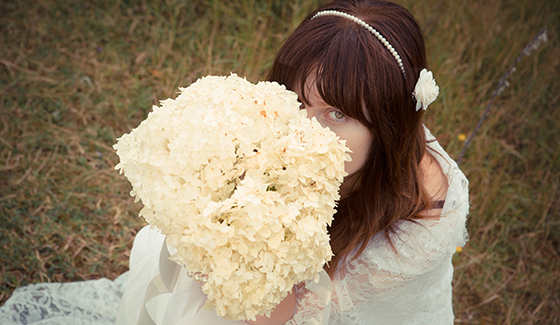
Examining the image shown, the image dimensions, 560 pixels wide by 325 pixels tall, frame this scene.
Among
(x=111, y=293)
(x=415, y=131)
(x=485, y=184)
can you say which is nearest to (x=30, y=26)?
(x=111, y=293)

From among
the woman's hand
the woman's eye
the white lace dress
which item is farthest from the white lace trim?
the woman's eye

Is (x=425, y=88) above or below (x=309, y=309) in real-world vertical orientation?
above

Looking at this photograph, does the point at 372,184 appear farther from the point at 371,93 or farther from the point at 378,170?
the point at 371,93

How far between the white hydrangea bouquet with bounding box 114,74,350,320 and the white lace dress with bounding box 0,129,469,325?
0.43 metres

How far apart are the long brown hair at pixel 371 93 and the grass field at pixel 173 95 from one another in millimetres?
1141

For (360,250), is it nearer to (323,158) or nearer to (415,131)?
(415,131)

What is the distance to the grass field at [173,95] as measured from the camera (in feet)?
8.62

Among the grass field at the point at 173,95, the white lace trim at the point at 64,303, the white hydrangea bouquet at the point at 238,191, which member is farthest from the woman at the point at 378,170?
the white lace trim at the point at 64,303

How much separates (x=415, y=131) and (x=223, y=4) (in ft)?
8.62

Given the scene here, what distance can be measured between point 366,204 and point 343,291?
378mm

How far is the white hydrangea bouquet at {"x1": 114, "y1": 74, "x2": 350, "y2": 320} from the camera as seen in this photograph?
3.30 ft

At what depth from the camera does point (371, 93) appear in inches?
60.7

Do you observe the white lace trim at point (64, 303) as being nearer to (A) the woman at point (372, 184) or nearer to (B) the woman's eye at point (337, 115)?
(A) the woman at point (372, 184)

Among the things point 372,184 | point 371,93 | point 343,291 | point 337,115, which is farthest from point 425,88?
point 343,291
